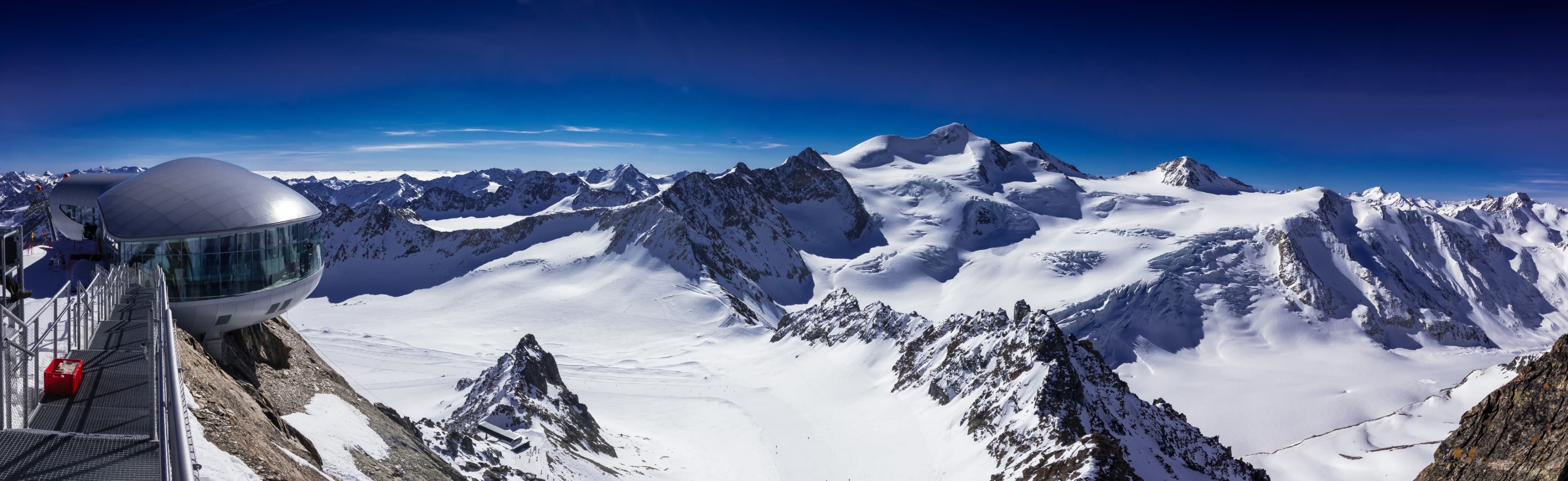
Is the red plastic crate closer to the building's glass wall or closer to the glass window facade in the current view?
the building's glass wall

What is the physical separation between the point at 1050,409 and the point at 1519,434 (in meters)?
38.0

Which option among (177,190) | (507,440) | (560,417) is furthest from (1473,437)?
(560,417)

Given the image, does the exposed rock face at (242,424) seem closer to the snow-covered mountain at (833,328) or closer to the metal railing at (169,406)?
the metal railing at (169,406)

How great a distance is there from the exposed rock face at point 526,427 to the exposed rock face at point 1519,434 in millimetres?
34027

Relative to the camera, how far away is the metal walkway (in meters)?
7.61

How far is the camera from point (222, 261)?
17531 mm

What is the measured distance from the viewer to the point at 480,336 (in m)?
106

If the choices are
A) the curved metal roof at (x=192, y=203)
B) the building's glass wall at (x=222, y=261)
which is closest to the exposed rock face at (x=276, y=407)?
the building's glass wall at (x=222, y=261)

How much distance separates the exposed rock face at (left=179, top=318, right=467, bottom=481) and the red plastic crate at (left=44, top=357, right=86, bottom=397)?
1.62 meters

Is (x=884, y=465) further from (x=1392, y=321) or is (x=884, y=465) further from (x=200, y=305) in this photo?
(x=1392, y=321)

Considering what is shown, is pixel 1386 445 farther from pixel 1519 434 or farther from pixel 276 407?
pixel 276 407

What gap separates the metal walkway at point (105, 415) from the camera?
7609mm

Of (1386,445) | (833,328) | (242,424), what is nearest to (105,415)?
(242,424)

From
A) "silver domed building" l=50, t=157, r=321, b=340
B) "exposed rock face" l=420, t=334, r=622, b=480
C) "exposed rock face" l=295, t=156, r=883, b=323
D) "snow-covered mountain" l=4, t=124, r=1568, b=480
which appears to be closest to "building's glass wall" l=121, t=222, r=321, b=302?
"silver domed building" l=50, t=157, r=321, b=340
